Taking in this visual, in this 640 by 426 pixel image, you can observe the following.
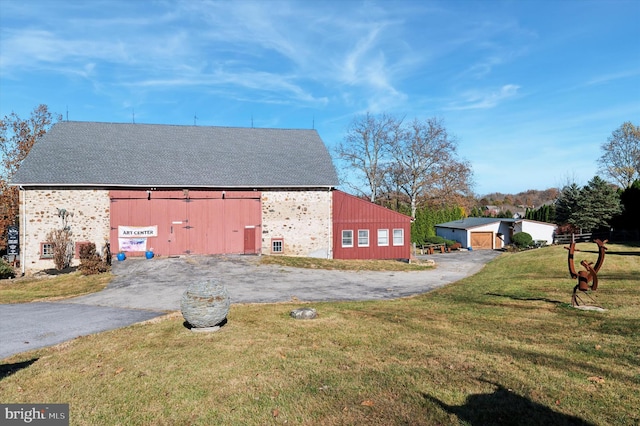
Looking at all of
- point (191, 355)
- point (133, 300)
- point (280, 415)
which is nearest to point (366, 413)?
point (280, 415)

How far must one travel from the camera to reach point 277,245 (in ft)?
84.7

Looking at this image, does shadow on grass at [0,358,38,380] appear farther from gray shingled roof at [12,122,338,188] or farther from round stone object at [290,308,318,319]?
gray shingled roof at [12,122,338,188]

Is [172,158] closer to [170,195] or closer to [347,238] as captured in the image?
[170,195]

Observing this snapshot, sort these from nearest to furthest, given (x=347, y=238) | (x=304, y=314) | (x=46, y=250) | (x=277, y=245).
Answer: (x=304, y=314) → (x=46, y=250) → (x=277, y=245) → (x=347, y=238)

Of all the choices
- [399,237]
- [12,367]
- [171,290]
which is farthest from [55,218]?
[399,237]

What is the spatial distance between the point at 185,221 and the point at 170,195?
184cm

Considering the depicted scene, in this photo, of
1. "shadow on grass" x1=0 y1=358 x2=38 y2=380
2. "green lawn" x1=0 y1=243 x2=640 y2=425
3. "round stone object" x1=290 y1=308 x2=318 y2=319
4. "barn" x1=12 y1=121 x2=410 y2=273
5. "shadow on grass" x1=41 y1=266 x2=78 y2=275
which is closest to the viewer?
"green lawn" x1=0 y1=243 x2=640 y2=425

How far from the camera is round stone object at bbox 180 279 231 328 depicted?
9117 millimetres

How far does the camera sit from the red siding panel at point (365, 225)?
26625 millimetres

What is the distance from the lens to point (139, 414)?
5.40m

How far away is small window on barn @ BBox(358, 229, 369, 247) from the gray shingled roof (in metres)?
A: 3.82

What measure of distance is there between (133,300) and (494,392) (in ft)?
40.9

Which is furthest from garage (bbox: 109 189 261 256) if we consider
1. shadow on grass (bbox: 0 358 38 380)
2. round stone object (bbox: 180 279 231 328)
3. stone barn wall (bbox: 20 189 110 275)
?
shadow on grass (bbox: 0 358 38 380)

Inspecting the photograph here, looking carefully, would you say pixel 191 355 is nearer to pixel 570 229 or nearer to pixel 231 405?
pixel 231 405
